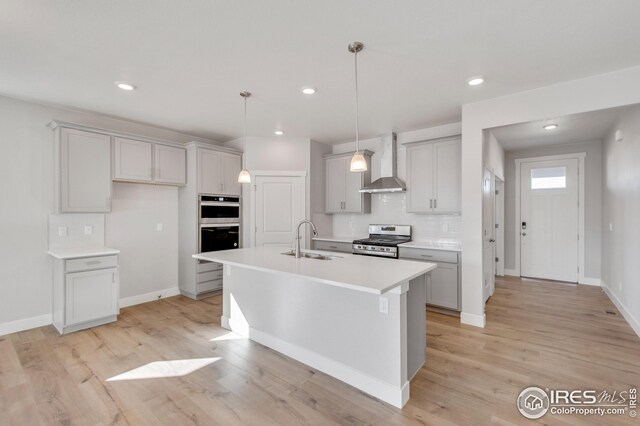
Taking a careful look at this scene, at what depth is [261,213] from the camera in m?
5.00

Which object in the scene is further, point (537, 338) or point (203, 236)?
point (203, 236)

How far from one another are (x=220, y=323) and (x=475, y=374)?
2.72 m

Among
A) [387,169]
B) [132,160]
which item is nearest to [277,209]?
A: [387,169]

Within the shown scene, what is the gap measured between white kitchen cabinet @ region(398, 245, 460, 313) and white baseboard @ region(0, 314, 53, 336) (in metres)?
4.59

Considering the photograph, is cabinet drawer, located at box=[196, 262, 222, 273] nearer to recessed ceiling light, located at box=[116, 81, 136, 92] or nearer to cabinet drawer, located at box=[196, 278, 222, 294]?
cabinet drawer, located at box=[196, 278, 222, 294]

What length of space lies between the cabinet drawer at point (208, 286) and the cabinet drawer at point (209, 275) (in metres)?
0.05

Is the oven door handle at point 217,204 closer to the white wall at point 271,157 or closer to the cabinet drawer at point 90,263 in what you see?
the white wall at point 271,157

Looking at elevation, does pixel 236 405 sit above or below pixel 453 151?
below

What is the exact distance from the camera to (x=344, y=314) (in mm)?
2414

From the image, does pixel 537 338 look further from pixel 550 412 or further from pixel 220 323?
pixel 220 323

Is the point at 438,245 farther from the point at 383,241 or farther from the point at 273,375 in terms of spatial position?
the point at 273,375

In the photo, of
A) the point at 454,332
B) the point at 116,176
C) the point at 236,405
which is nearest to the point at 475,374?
the point at 454,332

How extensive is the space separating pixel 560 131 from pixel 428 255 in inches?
110

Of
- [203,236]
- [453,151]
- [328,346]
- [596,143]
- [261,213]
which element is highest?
[596,143]
